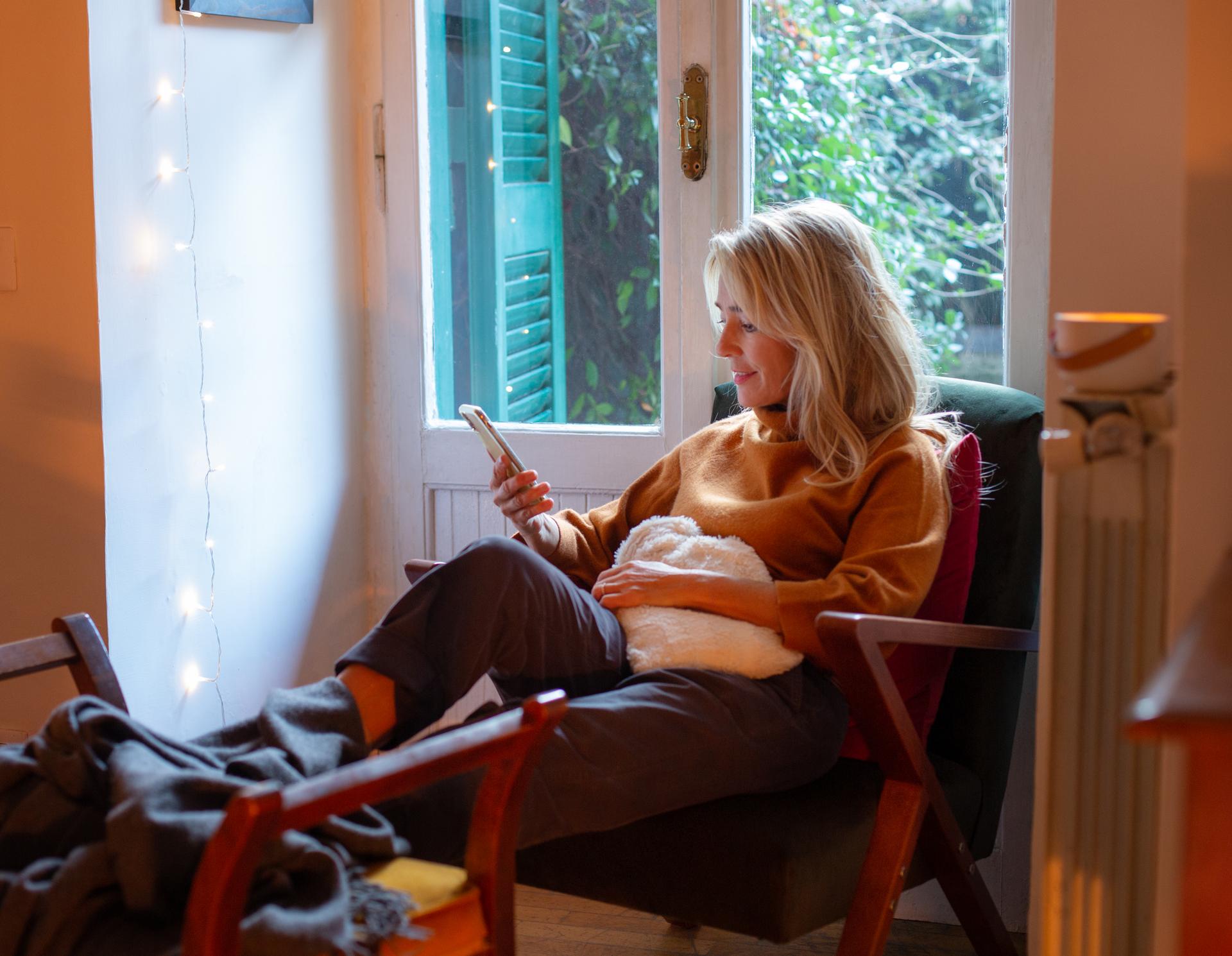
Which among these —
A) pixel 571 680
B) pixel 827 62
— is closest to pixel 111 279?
pixel 571 680

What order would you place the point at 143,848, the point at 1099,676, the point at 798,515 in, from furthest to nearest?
the point at 798,515 → the point at 1099,676 → the point at 143,848

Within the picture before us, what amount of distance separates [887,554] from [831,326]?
14.7 inches

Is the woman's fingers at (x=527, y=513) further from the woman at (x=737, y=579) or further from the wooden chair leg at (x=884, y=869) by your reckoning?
the wooden chair leg at (x=884, y=869)

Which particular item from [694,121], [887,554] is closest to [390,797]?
[887,554]

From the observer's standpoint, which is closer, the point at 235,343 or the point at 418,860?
the point at 418,860

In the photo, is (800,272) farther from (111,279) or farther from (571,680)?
(111,279)

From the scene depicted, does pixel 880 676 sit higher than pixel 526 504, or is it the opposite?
pixel 526 504

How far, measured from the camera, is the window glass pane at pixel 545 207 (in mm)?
2424

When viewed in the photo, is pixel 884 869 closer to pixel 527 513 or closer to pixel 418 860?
pixel 418 860

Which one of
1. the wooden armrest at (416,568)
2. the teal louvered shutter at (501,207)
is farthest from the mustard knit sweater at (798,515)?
the teal louvered shutter at (501,207)

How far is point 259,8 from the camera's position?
2.31m

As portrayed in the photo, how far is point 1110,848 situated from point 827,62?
1.47 m

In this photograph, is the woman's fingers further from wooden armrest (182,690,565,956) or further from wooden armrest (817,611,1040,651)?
wooden armrest (182,690,565,956)

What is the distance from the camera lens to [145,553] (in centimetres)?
214
